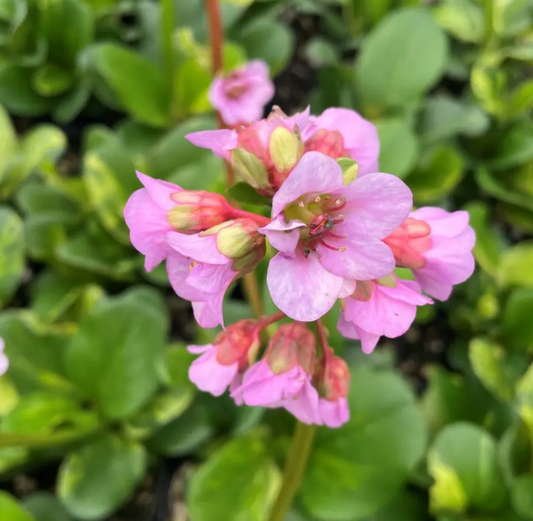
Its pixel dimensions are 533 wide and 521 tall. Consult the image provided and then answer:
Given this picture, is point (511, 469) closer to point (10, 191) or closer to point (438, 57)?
point (438, 57)

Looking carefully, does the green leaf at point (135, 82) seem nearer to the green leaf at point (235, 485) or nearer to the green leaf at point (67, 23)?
the green leaf at point (67, 23)

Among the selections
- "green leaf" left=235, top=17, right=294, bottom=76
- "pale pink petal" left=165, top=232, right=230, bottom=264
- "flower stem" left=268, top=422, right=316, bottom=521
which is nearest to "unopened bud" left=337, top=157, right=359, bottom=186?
"pale pink petal" left=165, top=232, right=230, bottom=264

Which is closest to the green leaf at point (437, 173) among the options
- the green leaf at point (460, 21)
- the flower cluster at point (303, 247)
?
the green leaf at point (460, 21)

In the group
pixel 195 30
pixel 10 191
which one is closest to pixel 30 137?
pixel 10 191

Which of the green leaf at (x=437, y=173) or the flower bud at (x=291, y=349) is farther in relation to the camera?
the green leaf at (x=437, y=173)

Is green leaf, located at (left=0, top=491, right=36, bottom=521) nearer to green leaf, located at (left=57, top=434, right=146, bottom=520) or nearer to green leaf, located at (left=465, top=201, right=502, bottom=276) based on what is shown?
green leaf, located at (left=57, top=434, right=146, bottom=520)

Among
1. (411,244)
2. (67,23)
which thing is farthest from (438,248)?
(67,23)
